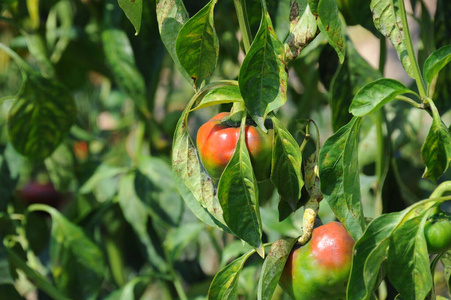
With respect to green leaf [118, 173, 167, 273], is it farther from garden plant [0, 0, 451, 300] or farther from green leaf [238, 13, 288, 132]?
green leaf [238, 13, 288, 132]

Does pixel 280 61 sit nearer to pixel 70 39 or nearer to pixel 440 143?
pixel 440 143

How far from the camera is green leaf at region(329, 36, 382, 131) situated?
62 centimetres

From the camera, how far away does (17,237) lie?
89 centimetres

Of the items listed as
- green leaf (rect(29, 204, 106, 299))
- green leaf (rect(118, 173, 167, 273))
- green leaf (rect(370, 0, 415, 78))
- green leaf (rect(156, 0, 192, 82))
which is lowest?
green leaf (rect(29, 204, 106, 299))

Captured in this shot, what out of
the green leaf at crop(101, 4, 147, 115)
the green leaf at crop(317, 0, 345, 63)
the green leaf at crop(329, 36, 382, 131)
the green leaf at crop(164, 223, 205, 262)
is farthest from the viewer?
the green leaf at crop(164, 223, 205, 262)

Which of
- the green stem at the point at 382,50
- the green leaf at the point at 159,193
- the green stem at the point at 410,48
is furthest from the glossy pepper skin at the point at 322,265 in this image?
the green leaf at the point at 159,193

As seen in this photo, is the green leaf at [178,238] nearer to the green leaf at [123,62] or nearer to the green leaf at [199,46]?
the green leaf at [123,62]

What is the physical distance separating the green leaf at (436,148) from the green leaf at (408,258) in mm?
39

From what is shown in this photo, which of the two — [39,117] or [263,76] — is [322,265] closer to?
[263,76]

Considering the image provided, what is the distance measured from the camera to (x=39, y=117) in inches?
31.0

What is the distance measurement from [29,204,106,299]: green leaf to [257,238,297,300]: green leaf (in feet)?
1.38

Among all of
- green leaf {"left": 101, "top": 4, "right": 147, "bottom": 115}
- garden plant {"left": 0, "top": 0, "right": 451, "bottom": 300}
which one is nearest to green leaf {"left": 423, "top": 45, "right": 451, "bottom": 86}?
garden plant {"left": 0, "top": 0, "right": 451, "bottom": 300}

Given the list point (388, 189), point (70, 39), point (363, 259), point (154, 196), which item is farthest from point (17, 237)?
point (363, 259)

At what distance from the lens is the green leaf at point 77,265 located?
817mm
